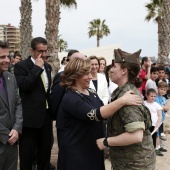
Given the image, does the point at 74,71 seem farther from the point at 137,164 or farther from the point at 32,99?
the point at 32,99

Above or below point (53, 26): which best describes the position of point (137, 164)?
below

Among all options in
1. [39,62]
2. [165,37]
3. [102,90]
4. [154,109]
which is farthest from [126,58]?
[165,37]

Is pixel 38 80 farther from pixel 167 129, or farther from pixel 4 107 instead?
pixel 167 129

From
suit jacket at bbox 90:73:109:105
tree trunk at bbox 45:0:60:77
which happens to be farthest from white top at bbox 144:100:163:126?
tree trunk at bbox 45:0:60:77

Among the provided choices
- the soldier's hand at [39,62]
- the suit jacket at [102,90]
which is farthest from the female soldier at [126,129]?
the suit jacket at [102,90]

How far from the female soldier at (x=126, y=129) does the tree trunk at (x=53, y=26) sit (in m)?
8.46

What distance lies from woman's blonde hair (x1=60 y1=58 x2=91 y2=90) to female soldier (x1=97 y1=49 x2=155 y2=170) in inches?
9.5

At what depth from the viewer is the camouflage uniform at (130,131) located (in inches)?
71.1

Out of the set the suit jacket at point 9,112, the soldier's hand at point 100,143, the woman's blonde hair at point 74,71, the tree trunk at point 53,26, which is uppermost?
the tree trunk at point 53,26

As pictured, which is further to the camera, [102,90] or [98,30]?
[98,30]

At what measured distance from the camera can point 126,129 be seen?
1.80m

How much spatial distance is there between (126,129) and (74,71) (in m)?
0.63

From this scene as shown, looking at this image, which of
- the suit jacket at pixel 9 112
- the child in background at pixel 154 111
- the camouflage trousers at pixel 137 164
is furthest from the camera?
the child in background at pixel 154 111

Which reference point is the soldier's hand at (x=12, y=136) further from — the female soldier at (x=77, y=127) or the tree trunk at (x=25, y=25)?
the tree trunk at (x=25, y=25)
